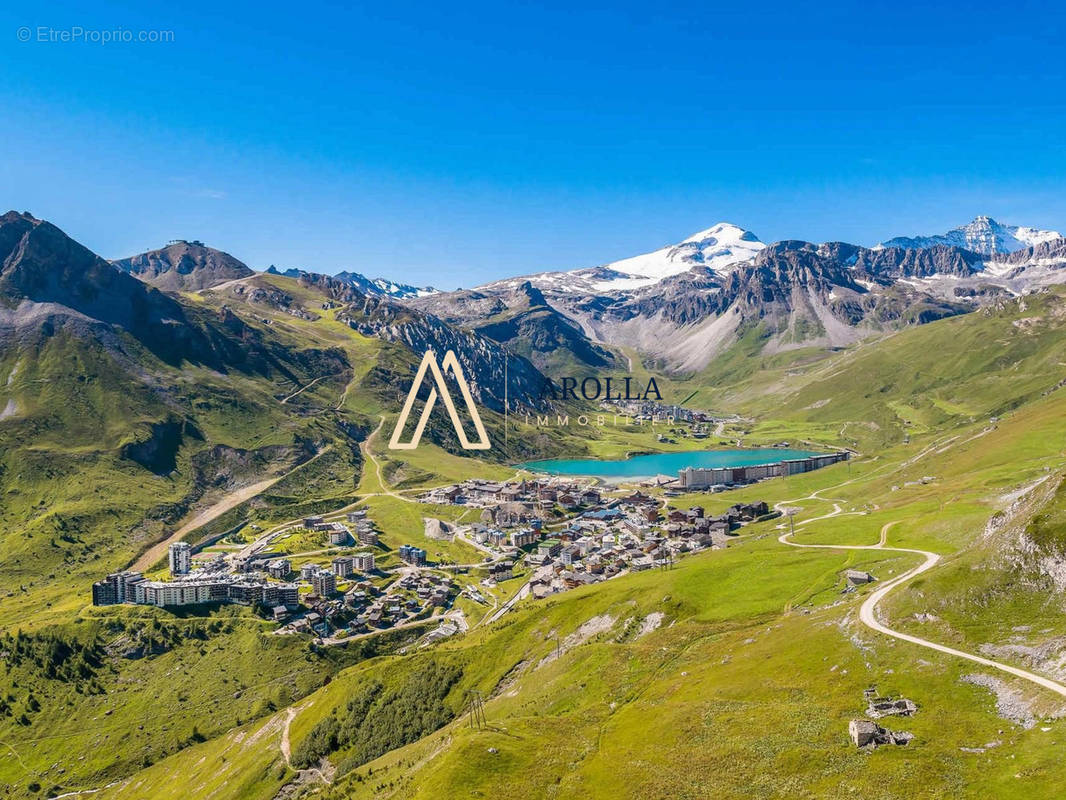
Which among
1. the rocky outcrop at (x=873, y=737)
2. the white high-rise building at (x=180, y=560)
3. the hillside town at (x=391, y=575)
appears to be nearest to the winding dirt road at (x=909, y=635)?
the rocky outcrop at (x=873, y=737)

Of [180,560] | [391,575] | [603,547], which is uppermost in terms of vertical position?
[180,560]

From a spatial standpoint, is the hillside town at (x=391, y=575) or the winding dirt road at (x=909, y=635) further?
the hillside town at (x=391, y=575)

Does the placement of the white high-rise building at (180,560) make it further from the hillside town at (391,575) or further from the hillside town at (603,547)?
the hillside town at (603,547)

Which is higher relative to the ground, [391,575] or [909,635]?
[909,635]

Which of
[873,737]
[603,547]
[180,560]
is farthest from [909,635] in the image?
[180,560]

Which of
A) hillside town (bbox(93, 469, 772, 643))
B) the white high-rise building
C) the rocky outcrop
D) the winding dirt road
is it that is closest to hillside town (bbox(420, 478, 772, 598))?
hillside town (bbox(93, 469, 772, 643))

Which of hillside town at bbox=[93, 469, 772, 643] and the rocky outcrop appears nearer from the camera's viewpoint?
the rocky outcrop

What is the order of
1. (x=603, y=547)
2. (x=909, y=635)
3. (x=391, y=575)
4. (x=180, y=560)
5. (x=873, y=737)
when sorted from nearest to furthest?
(x=873, y=737) → (x=909, y=635) → (x=391, y=575) → (x=603, y=547) → (x=180, y=560)

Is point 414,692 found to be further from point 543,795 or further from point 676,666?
point 543,795

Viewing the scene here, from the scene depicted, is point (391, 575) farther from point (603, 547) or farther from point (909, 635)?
point (909, 635)

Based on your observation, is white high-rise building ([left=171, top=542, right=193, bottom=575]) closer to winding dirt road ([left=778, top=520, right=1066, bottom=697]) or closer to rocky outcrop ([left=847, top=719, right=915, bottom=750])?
winding dirt road ([left=778, top=520, right=1066, bottom=697])

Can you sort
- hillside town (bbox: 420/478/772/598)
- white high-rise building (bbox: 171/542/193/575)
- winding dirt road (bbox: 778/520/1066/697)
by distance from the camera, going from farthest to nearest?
white high-rise building (bbox: 171/542/193/575), hillside town (bbox: 420/478/772/598), winding dirt road (bbox: 778/520/1066/697)

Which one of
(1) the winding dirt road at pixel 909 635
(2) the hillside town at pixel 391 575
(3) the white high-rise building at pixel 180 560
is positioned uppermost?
(1) the winding dirt road at pixel 909 635
